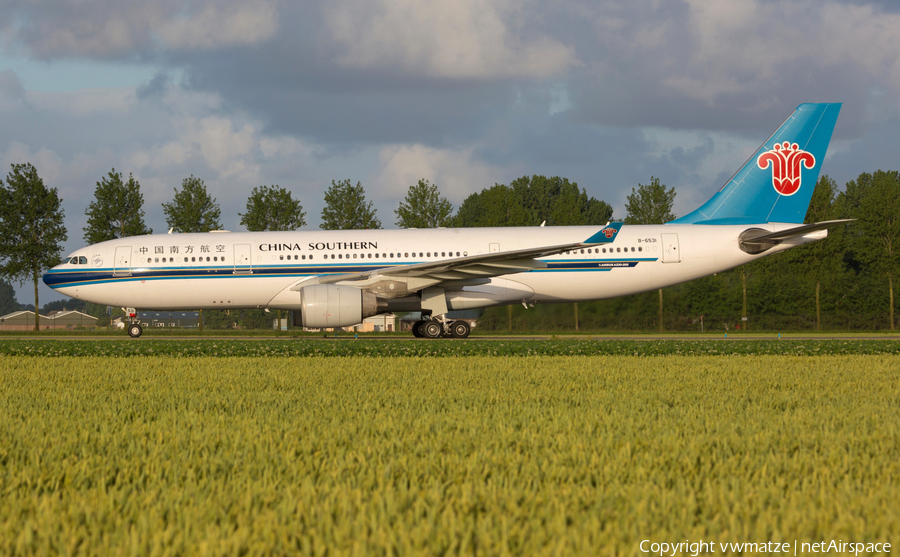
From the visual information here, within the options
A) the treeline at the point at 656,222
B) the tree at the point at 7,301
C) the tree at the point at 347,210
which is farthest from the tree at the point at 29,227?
the tree at the point at 7,301

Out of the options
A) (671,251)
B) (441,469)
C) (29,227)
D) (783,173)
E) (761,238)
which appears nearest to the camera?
(441,469)

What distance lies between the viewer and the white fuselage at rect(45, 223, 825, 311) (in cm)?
1961

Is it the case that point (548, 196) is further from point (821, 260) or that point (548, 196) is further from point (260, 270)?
point (260, 270)

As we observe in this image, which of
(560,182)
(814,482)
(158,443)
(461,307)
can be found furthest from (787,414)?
(560,182)

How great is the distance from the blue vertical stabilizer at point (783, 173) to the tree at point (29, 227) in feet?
104

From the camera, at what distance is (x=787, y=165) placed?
21250mm

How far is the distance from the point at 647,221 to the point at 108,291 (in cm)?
2864

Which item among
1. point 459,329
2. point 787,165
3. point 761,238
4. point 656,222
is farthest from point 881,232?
point 459,329

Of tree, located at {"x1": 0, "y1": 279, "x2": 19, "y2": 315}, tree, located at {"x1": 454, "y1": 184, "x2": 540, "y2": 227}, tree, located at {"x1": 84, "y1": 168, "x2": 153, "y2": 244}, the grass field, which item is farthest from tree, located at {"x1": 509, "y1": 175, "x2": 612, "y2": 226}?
tree, located at {"x1": 0, "y1": 279, "x2": 19, "y2": 315}

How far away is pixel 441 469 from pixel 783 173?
21.2 m

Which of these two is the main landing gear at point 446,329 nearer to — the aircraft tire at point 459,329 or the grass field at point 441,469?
the aircraft tire at point 459,329

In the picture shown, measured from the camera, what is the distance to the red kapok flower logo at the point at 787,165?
21.2 m

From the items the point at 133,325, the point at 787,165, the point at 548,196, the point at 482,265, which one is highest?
the point at 548,196

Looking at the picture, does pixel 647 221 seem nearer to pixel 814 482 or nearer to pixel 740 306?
pixel 740 306
